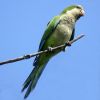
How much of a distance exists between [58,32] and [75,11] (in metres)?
0.53

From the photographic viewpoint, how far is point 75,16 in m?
4.34

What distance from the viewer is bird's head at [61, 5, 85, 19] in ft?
14.2

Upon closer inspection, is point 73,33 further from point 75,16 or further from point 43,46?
point 43,46

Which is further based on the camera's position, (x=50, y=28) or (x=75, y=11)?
(x=75, y=11)

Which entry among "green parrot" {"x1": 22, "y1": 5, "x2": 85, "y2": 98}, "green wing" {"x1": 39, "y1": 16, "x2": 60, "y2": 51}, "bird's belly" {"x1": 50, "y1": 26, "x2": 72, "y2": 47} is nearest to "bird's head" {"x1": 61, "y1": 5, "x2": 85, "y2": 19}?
"green parrot" {"x1": 22, "y1": 5, "x2": 85, "y2": 98}

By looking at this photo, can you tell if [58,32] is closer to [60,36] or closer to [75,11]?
[60,36]

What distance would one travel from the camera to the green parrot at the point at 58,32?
3.72m

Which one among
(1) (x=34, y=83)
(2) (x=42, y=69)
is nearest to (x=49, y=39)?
(2) (x=42, y=69)

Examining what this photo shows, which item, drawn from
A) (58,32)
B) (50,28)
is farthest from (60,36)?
(50,28)

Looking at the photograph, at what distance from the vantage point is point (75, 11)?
4344mm

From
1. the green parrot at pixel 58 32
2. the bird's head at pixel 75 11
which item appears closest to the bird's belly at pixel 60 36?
the green parrot at pixel 58 32

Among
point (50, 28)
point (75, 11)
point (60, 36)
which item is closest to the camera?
point (60, 36)

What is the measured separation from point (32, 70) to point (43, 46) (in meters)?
0.50

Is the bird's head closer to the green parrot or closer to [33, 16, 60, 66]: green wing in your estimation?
the green parrot
